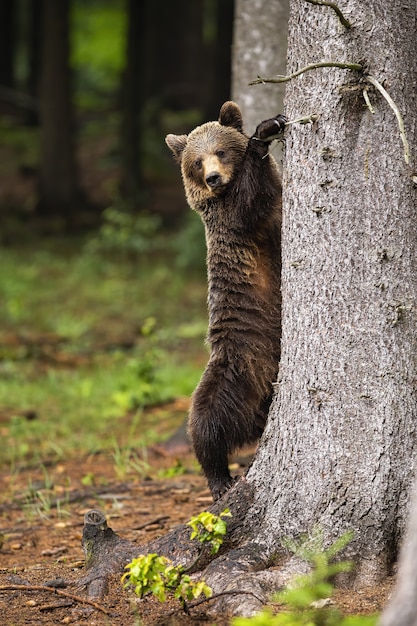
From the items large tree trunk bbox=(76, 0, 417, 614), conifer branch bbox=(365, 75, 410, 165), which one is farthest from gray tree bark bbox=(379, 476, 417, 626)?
conifer branch bbox=(365, 75, 410, 165)

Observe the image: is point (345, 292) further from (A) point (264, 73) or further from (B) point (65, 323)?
(B) point (65, 323)

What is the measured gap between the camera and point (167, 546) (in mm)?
4465

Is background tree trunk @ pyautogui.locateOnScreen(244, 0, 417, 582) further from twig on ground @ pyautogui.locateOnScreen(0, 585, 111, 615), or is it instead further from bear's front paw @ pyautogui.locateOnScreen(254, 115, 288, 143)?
twig on ground @ pyautogui.locateOnScreen(0, 585, 111, 615)

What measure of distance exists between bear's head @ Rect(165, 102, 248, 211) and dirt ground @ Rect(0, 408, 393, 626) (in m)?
2.11

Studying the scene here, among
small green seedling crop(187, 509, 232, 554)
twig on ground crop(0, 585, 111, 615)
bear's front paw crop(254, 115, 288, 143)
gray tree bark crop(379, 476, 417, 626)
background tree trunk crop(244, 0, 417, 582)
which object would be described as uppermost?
bear's front paw crop(254, 115, 288, 143)

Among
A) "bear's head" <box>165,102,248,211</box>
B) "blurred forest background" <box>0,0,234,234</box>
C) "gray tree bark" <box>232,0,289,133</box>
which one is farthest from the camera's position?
"blurred forest background" <box>0,0,234,234</box>

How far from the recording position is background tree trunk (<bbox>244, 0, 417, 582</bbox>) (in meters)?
4.01

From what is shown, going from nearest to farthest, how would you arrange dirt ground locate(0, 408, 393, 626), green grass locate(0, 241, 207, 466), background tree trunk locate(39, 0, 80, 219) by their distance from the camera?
dirt ground locate(0, 408, 393, 626), green grass locate(0, 241, 207, 466), background tree trunk locate(39, 0, 80, 219)

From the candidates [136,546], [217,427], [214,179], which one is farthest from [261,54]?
[136,546]

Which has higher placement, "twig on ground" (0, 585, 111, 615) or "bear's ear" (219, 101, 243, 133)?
"bear's ear" (219, 101, 243, 133)

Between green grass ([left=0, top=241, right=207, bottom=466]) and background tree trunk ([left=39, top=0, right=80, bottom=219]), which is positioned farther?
background tree trunk ([left=39, top=0, right=80, bottom=219])

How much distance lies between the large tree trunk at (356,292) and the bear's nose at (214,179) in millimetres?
1409

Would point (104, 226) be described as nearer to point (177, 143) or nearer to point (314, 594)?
point (177, 143)

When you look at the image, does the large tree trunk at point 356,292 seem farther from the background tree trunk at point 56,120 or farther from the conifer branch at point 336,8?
the background tree trunk at point 56,120
